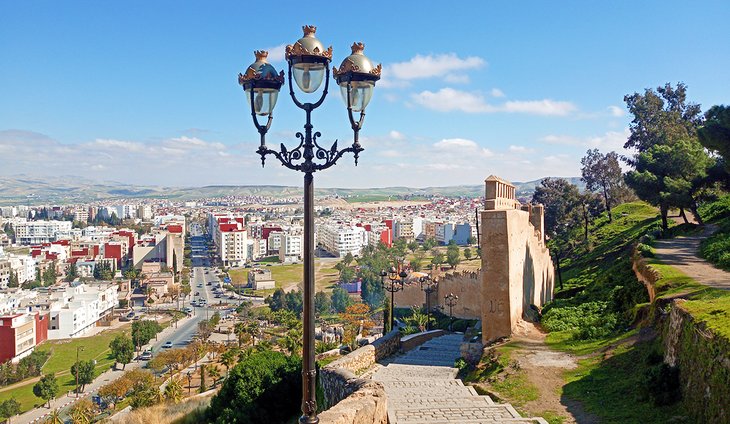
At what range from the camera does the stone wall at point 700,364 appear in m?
5.37

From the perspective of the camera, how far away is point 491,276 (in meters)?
11.7

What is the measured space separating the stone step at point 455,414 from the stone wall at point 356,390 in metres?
0.67

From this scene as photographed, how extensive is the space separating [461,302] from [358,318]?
60.8ft

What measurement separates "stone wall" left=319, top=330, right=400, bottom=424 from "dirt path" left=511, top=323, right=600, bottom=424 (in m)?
2.42

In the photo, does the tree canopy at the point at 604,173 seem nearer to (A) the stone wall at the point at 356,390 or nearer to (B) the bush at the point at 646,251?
(B) the bush at the point at 646,251

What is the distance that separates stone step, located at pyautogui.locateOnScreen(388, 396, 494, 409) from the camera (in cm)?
771

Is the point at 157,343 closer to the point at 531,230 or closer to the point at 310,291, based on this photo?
the point at 531,230

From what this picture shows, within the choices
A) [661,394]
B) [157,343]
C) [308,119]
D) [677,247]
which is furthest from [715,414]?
[157,343]

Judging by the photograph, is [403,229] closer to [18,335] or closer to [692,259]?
[18,335]

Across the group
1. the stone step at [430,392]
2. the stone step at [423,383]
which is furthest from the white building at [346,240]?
the stone step at [430,392]

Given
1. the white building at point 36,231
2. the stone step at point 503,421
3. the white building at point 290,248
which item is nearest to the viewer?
the stone step at point 503,421

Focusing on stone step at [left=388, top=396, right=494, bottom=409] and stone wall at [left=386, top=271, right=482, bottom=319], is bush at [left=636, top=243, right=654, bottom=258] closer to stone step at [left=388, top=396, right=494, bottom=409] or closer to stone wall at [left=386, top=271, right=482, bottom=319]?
stone step at [left=388, top=396, right=494, bottom=409]

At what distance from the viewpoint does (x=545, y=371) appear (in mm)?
9141

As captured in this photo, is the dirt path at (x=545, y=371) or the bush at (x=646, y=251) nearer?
the dirt path at (x=545, y=371)
